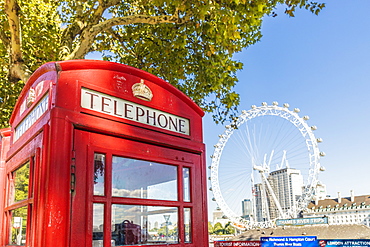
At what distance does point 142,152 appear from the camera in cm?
208

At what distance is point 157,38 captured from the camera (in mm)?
6637

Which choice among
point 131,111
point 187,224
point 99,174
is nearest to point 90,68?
point 131,111

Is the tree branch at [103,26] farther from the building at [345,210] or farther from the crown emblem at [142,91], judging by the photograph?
the building at [345,210]

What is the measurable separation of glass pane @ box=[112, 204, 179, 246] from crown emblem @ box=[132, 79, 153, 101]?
59 centimetres

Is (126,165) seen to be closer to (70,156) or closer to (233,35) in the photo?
(70,156)

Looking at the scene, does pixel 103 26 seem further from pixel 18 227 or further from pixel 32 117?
pixel 18 227

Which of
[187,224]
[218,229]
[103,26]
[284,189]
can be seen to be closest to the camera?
[187,224]

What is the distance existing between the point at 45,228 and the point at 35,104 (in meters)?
0.71

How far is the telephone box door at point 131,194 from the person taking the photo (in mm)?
1805

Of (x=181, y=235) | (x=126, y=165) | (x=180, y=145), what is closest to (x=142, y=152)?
(x=126, y=165)

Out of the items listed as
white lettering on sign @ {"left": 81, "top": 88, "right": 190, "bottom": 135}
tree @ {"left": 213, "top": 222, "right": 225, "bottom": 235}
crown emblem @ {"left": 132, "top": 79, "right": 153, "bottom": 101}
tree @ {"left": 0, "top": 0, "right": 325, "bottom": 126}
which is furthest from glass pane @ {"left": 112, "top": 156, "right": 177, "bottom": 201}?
tree @ {"left": 213, "top": 222, "right": 225, "bottom": 235}

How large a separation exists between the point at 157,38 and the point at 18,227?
5.01m

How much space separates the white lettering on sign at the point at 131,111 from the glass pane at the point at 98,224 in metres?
0.47

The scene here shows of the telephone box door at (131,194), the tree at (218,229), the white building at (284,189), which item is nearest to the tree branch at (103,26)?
the telephone box door at (131,194)
